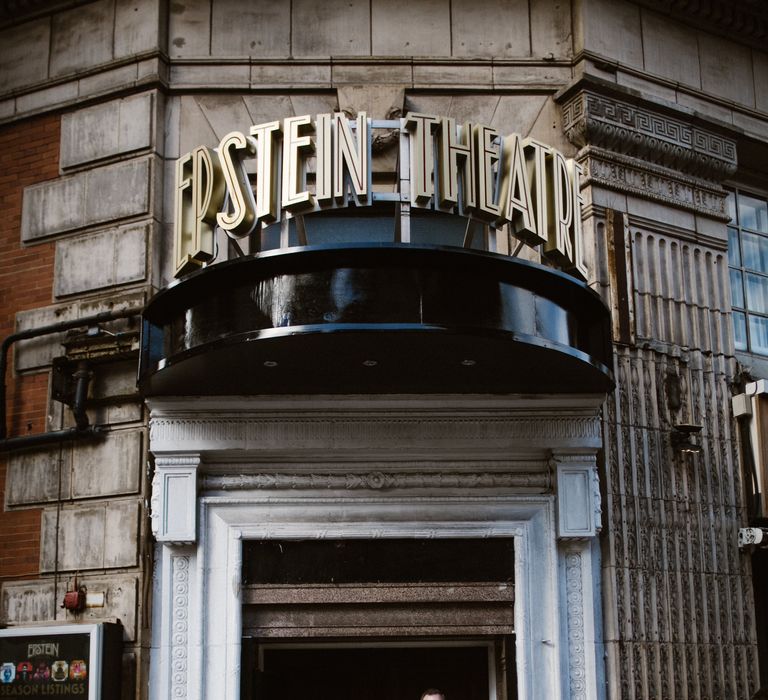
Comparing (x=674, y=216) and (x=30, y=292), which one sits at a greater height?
(x=674, y=216)

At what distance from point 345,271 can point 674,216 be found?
4223 millimetres

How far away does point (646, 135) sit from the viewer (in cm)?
1075

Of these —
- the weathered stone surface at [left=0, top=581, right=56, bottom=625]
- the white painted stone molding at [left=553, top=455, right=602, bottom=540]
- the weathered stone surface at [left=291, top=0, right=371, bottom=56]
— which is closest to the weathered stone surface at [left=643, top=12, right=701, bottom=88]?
the weathered stone surface at [left=291, top=0, right=371, bottom=56]

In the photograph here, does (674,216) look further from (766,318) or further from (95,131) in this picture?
(95,131)

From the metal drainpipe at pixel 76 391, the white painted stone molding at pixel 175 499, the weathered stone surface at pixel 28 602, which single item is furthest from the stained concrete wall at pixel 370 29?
the weathered stone surface at pixel 28 602

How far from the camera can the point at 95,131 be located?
10695 mm

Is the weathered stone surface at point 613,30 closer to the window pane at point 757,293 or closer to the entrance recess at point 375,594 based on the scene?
the window pane at point 757,293

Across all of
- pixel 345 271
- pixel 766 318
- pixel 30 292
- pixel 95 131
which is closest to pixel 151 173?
pixel 95 131

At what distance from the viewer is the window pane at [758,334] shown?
11781 mm

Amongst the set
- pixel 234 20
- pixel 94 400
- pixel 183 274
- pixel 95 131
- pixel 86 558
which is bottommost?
pixel 86 558

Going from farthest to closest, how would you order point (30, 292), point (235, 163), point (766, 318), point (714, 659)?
point (766, 318)
point (30, 292)
point (714, 659)
point (235, 163)

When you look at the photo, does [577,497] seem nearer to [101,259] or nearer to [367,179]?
[367,179]

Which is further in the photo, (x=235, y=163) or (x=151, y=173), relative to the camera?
(x=151, y=173)

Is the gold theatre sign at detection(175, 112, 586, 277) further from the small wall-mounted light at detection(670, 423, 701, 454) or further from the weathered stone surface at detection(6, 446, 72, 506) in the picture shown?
the weathered stone surface at detection(6, 446, 72, 506)
